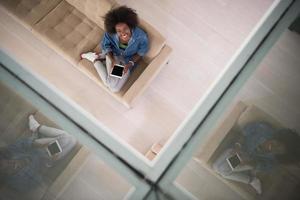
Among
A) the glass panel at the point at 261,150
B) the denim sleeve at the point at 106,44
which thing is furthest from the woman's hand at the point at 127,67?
the glass panel at the point at 261,150

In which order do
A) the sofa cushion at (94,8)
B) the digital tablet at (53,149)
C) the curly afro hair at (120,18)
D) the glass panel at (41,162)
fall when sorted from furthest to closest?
1. the sofa cushion at (94,8)
2. the curly afro hair at (120,18)
3. the digital tablet at (53,149)
4. the glass panel at (41,162)

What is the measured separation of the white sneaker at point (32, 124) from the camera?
2.04m

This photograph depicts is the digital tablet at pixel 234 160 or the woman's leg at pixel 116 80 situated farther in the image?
the woman's leg at pixel 116 80

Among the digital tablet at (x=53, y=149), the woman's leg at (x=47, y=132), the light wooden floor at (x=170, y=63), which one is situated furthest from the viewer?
the light wooden floor at (x=170, y=63)

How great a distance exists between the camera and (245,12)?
14.1ft

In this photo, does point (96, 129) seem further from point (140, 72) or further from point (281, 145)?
point (140, 72)

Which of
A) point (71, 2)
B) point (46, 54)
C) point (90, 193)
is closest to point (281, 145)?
point (90, 193)

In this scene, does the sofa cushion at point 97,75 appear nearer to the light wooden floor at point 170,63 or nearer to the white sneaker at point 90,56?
the white sneaker at point 90,56

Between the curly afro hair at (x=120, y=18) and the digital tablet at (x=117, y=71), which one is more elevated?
the curly afro hair at (x=120, y=18)

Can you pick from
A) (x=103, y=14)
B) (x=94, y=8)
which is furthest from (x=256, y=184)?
(x=94, y=8)

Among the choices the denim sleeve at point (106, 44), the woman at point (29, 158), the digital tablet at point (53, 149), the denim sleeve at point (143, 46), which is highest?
the denim sleeve at point (143, 46)

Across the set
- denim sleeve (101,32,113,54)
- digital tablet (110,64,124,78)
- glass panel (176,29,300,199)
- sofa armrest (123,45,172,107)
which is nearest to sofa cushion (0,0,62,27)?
denim sleeve (101,32,113,54)

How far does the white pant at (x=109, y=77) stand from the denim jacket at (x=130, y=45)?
0.26ft

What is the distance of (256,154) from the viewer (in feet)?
7.79
